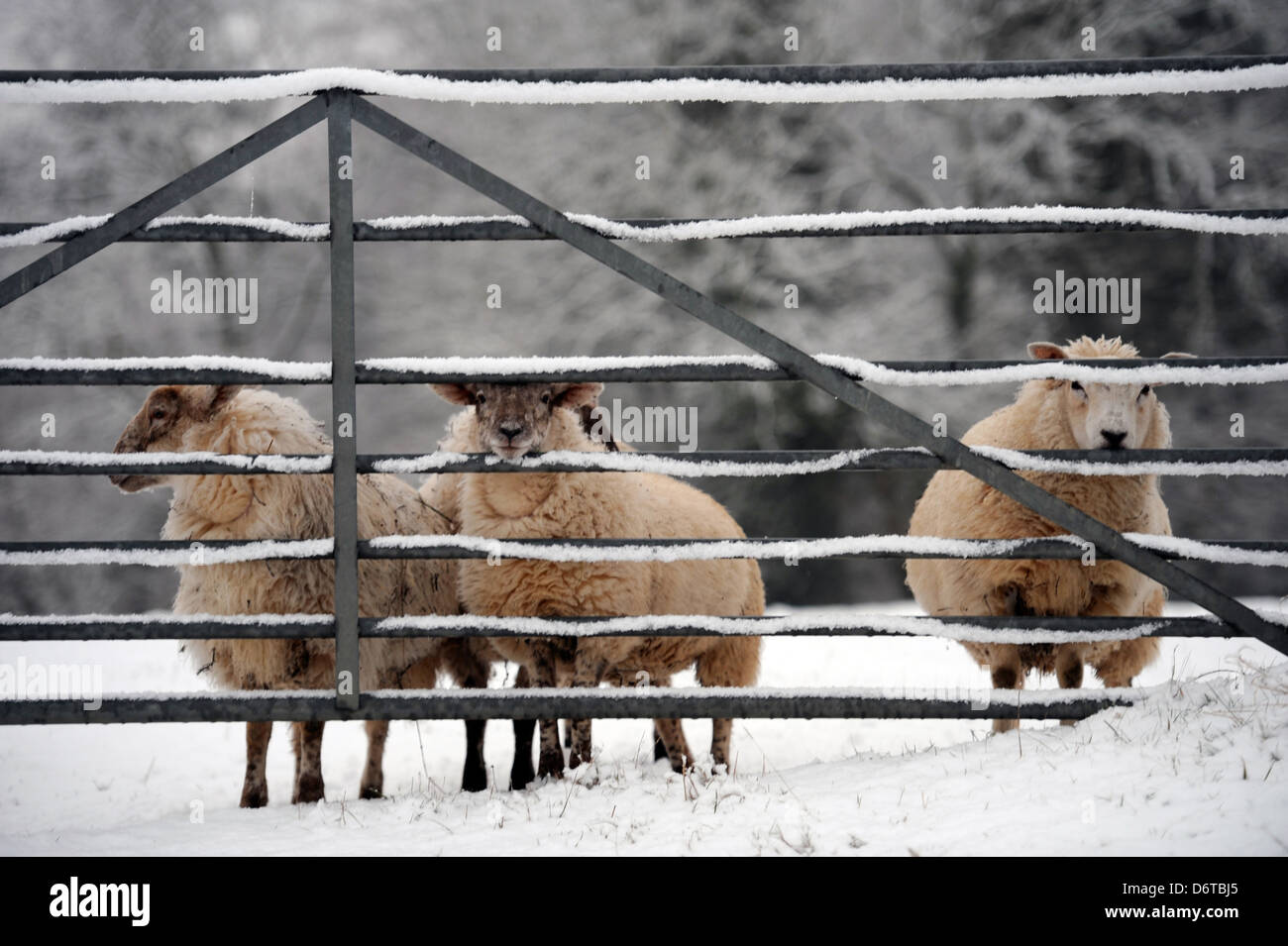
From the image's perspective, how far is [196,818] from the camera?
355 centimetres

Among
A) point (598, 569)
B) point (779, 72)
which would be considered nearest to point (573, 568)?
point (598, 569)

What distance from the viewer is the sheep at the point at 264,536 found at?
462cm

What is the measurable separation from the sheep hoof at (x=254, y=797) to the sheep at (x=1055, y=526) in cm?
334

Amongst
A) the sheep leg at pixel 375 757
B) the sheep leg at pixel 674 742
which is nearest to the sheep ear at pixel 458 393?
the sheep leg at pixel 375 757

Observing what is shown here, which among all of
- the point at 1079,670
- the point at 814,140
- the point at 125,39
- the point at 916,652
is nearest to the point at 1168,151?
the point at 814,140

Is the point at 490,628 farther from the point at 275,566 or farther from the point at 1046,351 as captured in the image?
the point at 1046,351

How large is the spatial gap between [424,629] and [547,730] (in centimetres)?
147

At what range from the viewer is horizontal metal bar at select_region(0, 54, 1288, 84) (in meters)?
3.53

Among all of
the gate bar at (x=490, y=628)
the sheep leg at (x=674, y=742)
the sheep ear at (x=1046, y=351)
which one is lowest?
the sheep leg at (x=674, y=742)

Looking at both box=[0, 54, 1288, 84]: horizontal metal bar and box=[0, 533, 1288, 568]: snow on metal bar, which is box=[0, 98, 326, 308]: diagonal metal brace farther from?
box=[0, 533, 1288, 568]: snow on metal bar

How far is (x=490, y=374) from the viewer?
3.45 meters

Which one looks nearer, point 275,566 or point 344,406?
point 344,406

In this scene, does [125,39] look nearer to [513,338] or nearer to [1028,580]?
[513,338]

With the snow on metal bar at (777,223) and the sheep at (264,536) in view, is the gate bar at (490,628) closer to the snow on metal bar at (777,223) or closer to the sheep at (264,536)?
the sheep at (264,536)
